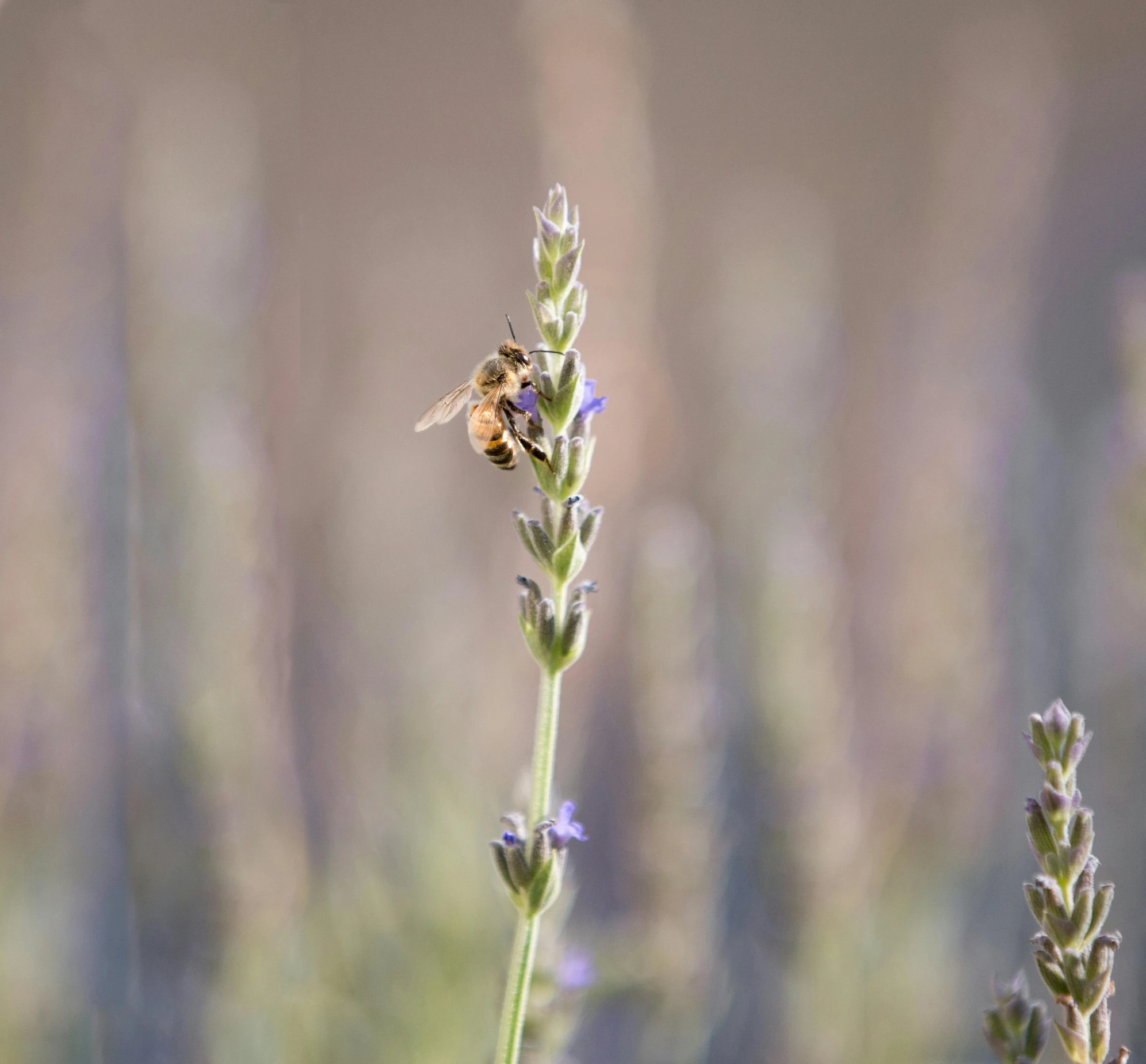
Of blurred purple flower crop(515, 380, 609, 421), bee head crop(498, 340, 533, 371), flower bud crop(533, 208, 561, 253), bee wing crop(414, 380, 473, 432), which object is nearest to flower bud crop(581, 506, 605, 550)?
blurred purple flower crop(515, 380, 609, 421)

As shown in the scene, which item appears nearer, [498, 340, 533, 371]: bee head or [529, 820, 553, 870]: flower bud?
[529, 820, 553, 870]: flower bud

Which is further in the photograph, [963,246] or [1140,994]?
[963,246]

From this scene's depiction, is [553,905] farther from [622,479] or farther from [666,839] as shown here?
[622,479]

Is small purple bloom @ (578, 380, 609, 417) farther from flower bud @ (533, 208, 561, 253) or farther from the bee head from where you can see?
the bee head

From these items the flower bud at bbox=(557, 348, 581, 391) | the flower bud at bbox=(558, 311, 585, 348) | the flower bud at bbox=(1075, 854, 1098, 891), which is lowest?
the flower bud at bbox=(1075, 854, 1098, 891)

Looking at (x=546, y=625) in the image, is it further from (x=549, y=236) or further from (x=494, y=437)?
(x=494, y=437)

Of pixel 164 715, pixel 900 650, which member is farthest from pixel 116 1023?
pixel 900 650

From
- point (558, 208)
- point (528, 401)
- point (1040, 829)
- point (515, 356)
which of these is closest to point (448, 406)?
point (515, 356)
